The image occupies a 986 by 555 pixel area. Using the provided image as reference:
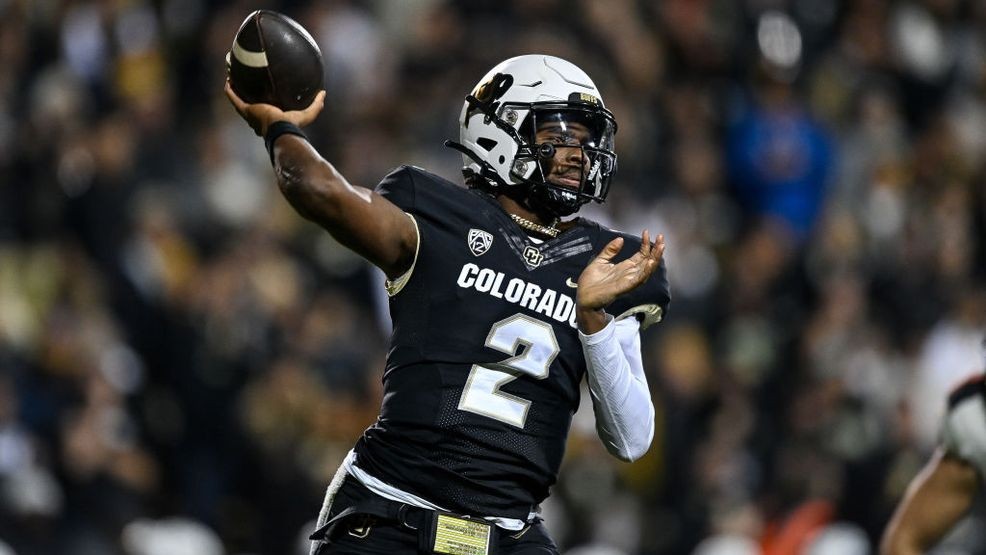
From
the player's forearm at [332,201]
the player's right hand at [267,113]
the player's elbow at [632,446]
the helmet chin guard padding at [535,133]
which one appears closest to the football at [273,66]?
the player's right hand at [267,113]

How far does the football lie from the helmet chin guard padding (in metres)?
0.49

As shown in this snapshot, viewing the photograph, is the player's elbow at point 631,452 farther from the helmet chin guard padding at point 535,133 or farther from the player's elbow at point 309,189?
the player's elbow at point 309,189

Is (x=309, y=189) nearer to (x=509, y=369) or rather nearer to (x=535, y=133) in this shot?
(x=509, y=369)

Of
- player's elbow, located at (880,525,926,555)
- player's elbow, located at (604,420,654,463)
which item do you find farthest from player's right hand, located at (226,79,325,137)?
player's elbow, located at (880,525,926,555)

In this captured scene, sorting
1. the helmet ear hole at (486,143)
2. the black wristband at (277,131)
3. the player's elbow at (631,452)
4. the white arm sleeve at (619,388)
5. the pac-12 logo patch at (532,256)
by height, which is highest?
the helmet ear hole at (486,143)

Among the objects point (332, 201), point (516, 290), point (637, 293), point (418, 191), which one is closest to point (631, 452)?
point (637, 293)

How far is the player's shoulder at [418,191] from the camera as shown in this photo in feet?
12.6

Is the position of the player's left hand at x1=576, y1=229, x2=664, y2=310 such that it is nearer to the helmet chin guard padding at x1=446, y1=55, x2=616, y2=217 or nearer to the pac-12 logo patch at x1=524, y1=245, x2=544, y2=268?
the pac-12 logo patch at x1=524, y1=245, x2=544, y2=268

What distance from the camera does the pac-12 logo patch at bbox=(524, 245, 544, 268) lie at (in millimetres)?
3906

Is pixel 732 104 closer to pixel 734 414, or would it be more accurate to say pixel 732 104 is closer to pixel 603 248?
pixel 734 414

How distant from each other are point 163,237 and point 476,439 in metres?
4.77

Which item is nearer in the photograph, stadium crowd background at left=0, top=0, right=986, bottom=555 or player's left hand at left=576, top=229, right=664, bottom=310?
player's left hand at left=576, top=229, right=664, bottom=310

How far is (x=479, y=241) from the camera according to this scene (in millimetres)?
3867

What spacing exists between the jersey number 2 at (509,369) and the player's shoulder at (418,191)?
0.32 meters
